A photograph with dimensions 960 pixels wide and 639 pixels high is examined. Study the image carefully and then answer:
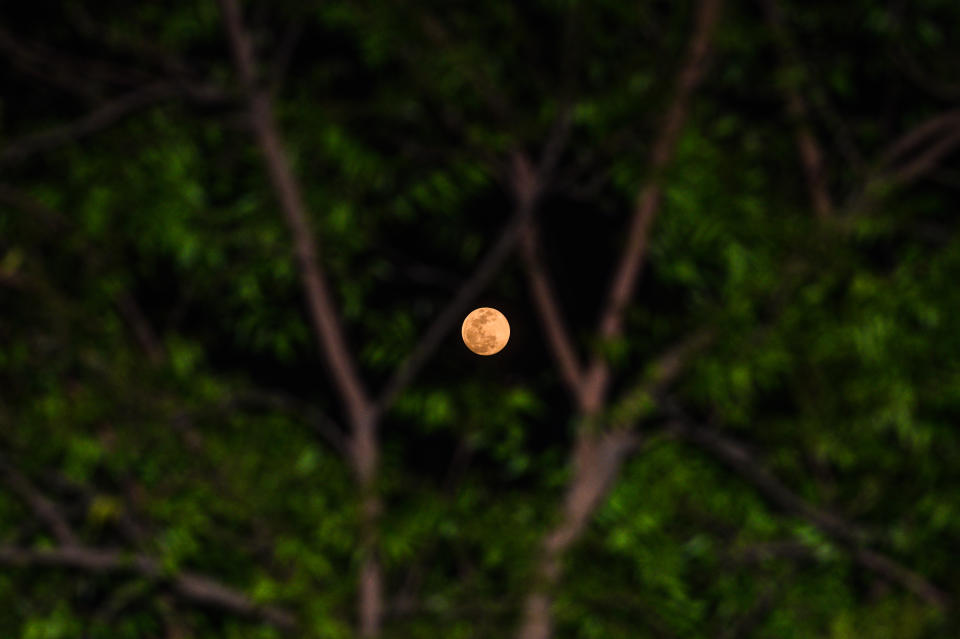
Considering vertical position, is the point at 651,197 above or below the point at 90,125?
below

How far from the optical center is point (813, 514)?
6.18 m

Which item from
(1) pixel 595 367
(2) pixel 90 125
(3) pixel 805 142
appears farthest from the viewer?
(3) pixel 805 142

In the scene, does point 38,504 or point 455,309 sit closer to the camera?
point 38,504

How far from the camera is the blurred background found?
19.5 feet

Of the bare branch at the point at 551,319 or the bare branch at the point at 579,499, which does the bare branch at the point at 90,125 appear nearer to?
the bare branch at the point at 551,319

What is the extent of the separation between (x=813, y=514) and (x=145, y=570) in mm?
3537

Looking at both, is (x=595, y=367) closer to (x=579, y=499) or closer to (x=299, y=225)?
(x=579, y=499)

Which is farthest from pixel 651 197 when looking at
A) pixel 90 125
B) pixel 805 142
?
pixel 90 125

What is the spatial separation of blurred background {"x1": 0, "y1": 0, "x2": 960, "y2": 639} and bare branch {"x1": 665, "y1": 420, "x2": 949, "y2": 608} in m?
0.03

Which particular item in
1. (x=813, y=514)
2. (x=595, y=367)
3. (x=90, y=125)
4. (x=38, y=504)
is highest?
(x=90, y=125)

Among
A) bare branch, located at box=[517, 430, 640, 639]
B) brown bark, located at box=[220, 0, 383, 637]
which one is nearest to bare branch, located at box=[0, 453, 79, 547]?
brown bark, located at box=[220, 0, 383, 637]

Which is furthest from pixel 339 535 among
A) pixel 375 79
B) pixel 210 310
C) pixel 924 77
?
pixel 924 77

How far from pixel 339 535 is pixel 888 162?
149 inches

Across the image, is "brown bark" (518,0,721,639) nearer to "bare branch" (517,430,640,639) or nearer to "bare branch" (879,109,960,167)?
"bare branch" (517,430,640,639)
